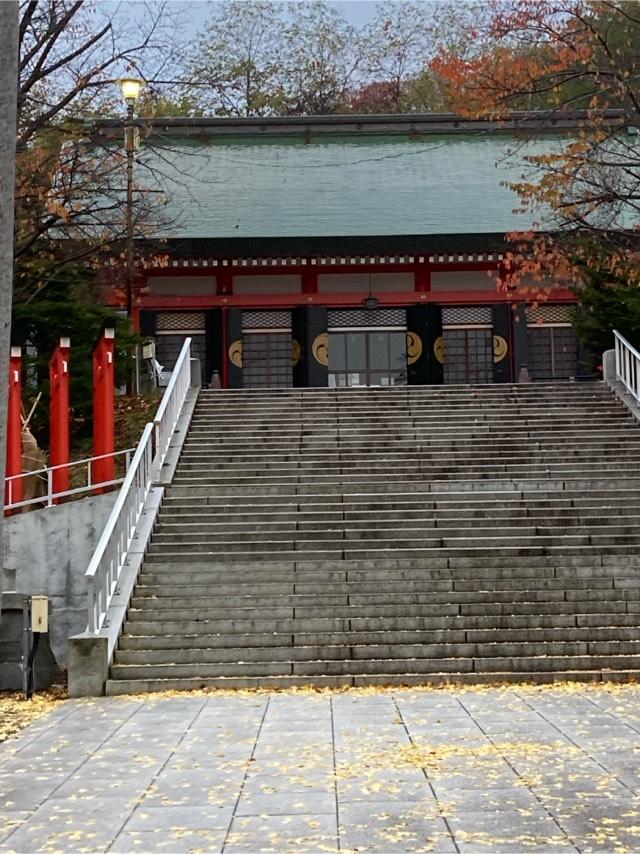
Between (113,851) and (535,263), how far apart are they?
12861 mm

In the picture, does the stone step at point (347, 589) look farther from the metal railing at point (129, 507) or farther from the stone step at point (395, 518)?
the stone step at point (395, 518)

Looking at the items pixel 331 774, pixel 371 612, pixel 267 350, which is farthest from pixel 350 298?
pixel 331 774

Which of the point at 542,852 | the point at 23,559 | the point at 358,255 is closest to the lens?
the point at 542,852

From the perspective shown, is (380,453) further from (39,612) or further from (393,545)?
(39,612)

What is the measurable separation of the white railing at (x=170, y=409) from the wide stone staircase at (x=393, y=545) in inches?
15.5

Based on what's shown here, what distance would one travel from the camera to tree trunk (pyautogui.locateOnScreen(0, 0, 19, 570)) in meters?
5.38

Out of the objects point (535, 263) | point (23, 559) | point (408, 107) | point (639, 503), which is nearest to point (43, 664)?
point (23, 559)

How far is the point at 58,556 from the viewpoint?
1466 centimetres

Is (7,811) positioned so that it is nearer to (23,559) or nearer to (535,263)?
(23,559)

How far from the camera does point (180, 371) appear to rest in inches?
754

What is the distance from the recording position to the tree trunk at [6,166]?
5.38 meters

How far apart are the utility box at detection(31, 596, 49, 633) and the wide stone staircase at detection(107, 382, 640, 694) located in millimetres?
901

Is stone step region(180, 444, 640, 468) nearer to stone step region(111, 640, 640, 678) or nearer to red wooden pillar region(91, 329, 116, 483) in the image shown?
red wooden pillar region(91, 329, 116, 483)

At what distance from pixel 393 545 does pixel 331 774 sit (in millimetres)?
6984
